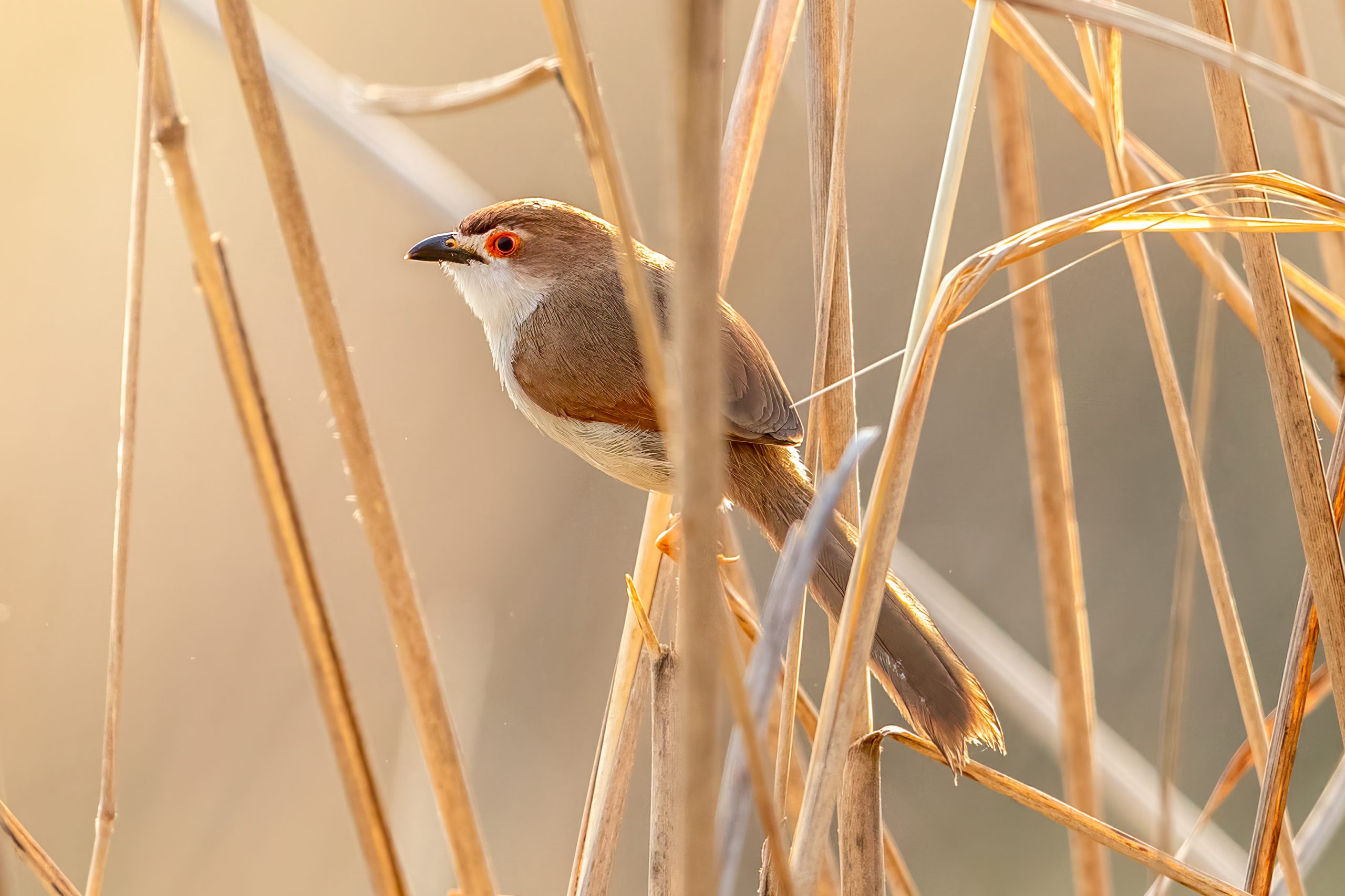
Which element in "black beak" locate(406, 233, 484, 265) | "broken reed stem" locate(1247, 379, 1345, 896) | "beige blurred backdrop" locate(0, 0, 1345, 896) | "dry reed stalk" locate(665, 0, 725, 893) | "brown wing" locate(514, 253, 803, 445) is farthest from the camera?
"beige blurred backdrop" locate(0, 0, 1345, 896)

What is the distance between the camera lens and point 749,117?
140 centimetres

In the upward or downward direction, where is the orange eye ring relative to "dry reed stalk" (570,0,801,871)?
upward

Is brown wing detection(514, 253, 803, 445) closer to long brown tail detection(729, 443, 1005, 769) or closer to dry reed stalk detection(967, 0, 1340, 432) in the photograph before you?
long brown tail detection(729, 443, 1005, 769)

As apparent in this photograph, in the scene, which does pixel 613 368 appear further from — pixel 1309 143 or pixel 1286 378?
pixel 1309 143

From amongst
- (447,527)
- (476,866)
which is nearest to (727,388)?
(476,866)

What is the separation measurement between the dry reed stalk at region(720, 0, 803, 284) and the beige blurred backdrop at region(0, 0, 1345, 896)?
1.00m

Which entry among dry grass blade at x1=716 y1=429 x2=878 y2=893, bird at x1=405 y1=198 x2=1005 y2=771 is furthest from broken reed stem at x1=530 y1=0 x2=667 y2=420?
bird at x1=405 y1=198 x2=1005 y2=771

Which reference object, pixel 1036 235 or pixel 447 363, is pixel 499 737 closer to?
pixel 447 363

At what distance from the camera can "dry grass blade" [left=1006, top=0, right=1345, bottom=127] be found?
31.0 inches

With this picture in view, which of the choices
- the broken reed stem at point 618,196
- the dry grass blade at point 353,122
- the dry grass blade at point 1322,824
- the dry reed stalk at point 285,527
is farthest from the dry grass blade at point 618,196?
the dry grass blade at point 1322,824

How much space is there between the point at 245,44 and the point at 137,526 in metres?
2.33

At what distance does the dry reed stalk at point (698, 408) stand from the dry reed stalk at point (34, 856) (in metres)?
0.85

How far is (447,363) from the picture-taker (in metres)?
2.76

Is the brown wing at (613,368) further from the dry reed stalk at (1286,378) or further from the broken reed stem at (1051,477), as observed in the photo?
the dry reed stalk at (1286,378)
